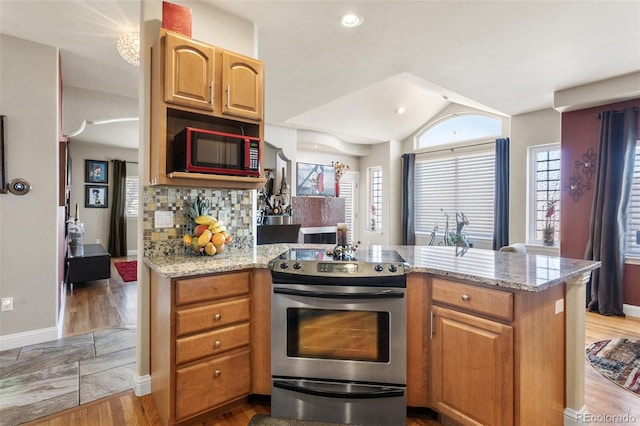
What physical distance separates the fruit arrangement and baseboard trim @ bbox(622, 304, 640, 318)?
457 cm

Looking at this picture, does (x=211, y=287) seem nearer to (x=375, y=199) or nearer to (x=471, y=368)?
(x=471, y=368)

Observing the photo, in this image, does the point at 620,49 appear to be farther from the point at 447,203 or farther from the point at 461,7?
the point at 447,203

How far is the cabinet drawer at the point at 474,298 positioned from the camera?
5.10 ft

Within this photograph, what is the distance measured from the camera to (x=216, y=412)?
1946 mm

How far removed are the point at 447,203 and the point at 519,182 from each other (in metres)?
1.63

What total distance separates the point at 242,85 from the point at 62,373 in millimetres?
2505

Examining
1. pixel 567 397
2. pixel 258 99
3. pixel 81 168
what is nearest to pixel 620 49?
pixel 567 397

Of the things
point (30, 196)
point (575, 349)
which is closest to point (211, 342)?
point (575, 349)

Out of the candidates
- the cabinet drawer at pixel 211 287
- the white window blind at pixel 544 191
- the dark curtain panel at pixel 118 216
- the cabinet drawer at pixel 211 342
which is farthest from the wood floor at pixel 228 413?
the dark curtain panel at pixel 118 216

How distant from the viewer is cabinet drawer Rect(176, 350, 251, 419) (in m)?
1.79

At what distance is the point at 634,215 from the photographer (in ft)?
12.5

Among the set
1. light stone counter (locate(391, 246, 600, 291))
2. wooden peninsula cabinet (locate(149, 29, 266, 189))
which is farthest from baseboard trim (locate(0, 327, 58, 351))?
light stone counter (locate(391, 246, 600, 291))

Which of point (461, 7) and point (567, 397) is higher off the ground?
point (461, 7)

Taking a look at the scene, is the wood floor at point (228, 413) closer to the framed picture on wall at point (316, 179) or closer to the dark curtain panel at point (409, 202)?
the dark curtain panel at point (409, 202)
